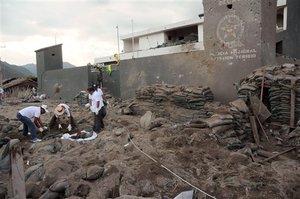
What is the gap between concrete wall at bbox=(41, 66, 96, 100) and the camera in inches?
691

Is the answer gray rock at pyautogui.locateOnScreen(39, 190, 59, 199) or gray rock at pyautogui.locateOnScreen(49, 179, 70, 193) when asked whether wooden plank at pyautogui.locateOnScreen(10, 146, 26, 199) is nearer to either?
gray rock at pyautogui.locateOnScreen(39, 190, 59, 199)

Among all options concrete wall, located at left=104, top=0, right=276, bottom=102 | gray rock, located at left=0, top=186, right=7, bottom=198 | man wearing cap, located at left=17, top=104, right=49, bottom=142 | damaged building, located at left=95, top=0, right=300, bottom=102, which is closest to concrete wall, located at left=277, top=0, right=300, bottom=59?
damaged building, located at left=95, top=0, right=300, bottom=102

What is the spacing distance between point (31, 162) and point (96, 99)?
2.46 meters

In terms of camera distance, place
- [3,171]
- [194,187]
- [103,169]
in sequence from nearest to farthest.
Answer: [194,187]
[103,169]
[3,171]

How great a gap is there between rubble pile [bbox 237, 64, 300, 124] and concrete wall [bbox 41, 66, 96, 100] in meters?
11.0

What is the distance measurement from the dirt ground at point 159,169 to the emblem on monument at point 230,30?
131 inches

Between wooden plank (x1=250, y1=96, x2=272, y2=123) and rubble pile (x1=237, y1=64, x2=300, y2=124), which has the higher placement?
rubble pile (x1=237, y1=64, x2=300, y2=124)

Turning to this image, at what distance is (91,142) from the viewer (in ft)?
24.6

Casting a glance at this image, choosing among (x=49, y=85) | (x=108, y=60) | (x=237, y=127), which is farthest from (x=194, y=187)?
(x=108, y=60)

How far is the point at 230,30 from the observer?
9.42m

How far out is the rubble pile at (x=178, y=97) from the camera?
9883 mm

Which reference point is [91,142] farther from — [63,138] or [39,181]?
[39,181]

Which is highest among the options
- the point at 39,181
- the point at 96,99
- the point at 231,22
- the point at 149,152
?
the point at 231,22

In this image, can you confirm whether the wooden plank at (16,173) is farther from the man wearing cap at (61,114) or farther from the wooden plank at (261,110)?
the wooden plank at (261,110)
